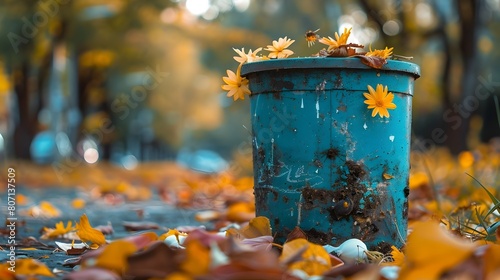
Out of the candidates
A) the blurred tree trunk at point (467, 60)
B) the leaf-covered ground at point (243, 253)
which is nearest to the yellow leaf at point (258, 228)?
the leaf-covered ground at point (243, 253)

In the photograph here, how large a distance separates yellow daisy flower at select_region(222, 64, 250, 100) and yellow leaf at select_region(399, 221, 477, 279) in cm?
134

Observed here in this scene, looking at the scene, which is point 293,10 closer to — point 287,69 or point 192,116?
point 192,116

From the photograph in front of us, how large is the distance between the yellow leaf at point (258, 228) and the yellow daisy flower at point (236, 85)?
0.58 meters

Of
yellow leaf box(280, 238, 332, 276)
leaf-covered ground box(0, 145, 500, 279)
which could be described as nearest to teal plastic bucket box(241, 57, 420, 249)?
leaf-covered ground box(0, 145, 500, 279)

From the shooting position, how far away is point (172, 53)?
69.7ft

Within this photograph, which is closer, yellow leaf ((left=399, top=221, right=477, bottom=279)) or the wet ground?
yellow leaf ((left=399, top=221, right=477, bottom=279))

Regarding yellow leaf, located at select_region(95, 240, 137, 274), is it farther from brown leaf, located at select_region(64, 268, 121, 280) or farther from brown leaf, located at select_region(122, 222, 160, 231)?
brown leaf, located at select_region(122, 222, 160, 231)

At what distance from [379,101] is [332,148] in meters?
0.25

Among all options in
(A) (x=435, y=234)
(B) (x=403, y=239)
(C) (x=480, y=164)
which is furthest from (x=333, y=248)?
(C) (x=480, y=164)

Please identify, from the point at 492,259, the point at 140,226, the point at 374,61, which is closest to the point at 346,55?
the point at 374,61

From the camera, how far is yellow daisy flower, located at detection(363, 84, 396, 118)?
239 cm

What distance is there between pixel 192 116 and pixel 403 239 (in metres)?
28.6

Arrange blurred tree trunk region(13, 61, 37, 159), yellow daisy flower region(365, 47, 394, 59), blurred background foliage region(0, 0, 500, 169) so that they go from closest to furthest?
1. yellow daisy flower region(365, 47, 394, 59)
2. blurred background foliage region(0, 0, 500, 169)
3. blurred tree trunk region(13, 61, 37, 159)

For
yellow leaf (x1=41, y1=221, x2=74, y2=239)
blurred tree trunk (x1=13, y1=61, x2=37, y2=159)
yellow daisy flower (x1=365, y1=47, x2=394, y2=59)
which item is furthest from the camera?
blurred tree trunk (x1=13, y1=61, x2=37, y2=159)
